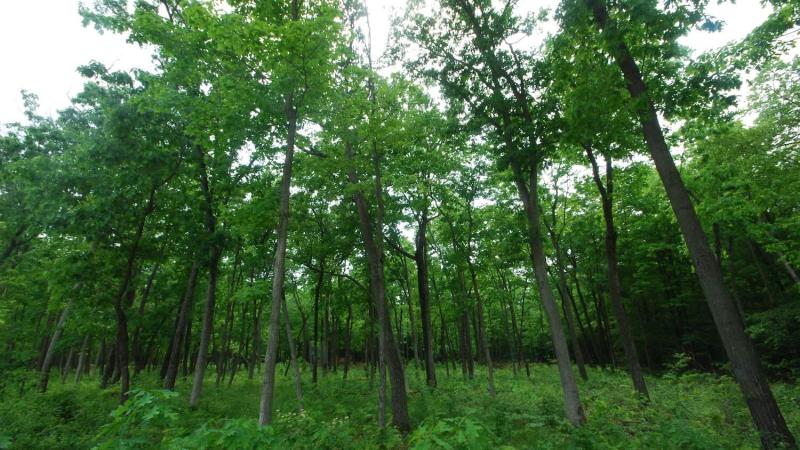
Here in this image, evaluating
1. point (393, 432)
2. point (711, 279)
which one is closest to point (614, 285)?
point (711, 279)

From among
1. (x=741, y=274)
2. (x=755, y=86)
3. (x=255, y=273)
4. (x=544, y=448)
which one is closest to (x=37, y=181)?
(x=255, y=273)

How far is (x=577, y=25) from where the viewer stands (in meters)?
9.44

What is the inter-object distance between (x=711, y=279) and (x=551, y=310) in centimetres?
383

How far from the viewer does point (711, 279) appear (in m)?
7.78

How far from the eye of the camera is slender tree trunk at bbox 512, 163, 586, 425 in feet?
33.6

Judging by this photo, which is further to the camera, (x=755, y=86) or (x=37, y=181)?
(x=755, y=86)

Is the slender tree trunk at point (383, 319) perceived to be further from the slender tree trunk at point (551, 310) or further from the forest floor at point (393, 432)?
the slender tree trunk at point (551, 310)

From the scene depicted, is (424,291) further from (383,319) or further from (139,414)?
(139,414)

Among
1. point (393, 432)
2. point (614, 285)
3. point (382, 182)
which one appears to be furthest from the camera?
point (614, 285)

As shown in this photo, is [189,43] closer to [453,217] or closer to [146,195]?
[146,195]

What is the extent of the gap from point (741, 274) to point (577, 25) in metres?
26.7

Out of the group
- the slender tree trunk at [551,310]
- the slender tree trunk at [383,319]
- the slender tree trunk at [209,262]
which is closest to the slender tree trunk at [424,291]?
the slender tree trunk at [383,319]

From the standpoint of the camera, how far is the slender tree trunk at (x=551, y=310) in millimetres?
10227

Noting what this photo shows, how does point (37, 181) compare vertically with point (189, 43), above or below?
below
